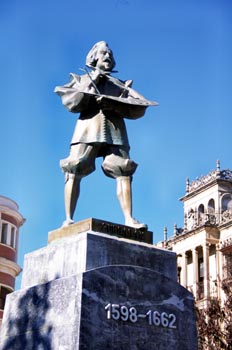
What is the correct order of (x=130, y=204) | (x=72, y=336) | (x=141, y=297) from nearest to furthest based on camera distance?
(x=72, y=336), (x=141, y=297), (x=130, y=204)

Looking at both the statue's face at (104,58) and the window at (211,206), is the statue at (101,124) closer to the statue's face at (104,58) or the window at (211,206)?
the statue's face at (104,58)

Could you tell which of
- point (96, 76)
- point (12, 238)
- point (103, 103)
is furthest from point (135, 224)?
point (12, 238)

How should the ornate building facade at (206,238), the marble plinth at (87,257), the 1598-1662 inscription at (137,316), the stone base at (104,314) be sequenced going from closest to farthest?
the stone base at (104,314)
the 1598-1662 inscription at (137,316)
the marble plinth at (87,257)
the ornate building facade at (206,238)

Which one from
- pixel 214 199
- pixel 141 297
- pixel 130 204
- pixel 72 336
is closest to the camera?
pixel 72 336

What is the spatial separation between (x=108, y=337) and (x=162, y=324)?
99cm

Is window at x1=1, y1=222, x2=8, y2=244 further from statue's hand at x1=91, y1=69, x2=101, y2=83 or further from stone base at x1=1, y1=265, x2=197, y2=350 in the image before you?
stone base at x1=1, y1=265, x2=197, y2=350

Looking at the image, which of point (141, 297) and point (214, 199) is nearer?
point (141, 297)

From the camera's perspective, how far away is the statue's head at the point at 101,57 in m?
13.2

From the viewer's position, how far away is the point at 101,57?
1316 cm

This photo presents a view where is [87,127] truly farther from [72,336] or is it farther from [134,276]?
[72,336]

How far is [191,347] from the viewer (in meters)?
11.7

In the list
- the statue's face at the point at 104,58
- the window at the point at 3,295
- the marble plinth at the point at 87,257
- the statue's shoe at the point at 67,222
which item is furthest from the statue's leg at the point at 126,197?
the window at the point at 3,295

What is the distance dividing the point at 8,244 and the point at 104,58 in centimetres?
3502

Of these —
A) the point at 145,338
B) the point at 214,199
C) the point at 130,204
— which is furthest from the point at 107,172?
the point at 214,199
